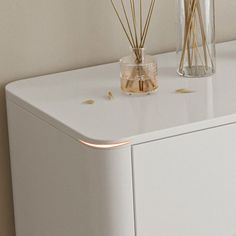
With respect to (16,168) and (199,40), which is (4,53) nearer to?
(16,168)

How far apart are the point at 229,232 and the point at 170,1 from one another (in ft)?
1.96

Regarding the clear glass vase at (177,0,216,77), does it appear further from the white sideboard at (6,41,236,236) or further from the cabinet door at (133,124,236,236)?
the cabinet door at (133,124,236,236)

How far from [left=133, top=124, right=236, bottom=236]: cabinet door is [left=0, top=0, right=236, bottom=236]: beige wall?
0.46 metres

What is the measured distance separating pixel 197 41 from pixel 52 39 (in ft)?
1.02

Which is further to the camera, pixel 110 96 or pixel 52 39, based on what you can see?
pixel 52 39

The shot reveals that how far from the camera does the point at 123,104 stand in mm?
1597

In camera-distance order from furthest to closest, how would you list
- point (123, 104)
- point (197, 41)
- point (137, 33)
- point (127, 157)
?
1. point (137, 33)
2. point (197, 41)
3. point (123, 104)
4. point (127, 157)

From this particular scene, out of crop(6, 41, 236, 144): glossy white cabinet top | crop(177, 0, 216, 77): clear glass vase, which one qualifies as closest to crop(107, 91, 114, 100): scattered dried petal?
crop(6, 41, 236, 144): glossy white cabinet top

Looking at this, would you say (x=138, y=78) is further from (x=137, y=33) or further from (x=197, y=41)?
(x=137, y=33)

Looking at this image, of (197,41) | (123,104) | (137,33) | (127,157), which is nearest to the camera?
(127,157)

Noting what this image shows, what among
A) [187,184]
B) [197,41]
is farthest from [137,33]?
[187,184]

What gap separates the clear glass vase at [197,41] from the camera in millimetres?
1734

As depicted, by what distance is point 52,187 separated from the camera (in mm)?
1616

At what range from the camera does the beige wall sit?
1771 millimetres
